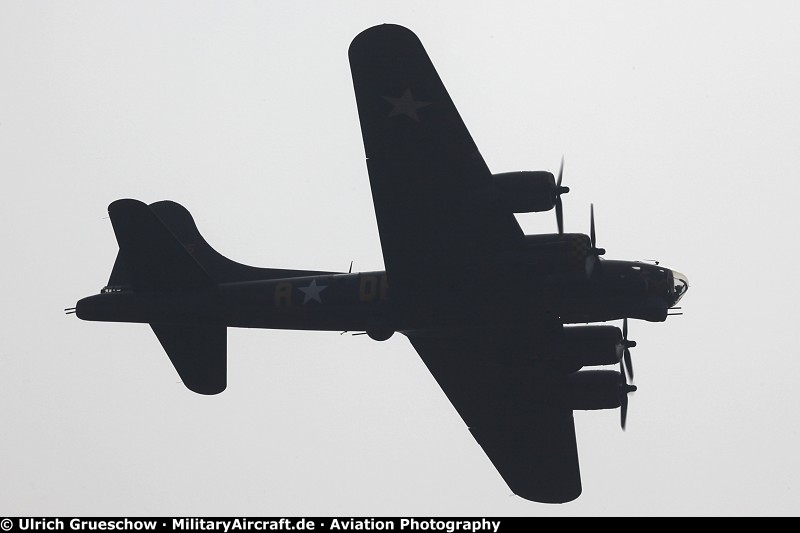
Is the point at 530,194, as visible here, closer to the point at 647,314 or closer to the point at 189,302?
the point at 647,314

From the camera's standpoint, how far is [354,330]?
27516 millimetres

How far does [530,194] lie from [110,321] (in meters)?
10.7

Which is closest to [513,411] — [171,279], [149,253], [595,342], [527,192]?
[595,342]

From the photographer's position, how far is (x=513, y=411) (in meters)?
31.2

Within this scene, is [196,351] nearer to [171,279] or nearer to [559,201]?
[171,279]

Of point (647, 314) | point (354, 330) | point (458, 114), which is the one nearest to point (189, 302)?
point (354, 330)

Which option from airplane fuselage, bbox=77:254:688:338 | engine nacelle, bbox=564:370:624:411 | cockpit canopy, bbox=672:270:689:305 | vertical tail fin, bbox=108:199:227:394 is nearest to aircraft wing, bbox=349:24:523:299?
airplane fuselage, bbox=77:254:688:338

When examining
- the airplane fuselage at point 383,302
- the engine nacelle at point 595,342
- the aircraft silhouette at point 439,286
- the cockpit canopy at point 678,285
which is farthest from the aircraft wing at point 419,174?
the cockpit canopy at point 678,285

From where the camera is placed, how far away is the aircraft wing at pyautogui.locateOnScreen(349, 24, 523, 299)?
2452 centimetres

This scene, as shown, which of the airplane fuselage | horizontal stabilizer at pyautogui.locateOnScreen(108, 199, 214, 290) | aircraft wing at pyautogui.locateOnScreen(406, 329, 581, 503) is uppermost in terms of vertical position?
horizontal stabilizer at pyautogui.locateOnScreen(108, 199, 214, 290)

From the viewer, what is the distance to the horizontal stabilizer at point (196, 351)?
2872 centimetres

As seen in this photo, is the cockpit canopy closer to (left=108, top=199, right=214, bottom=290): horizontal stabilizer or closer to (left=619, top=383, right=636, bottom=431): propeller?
(left=619, top=383, right=636, bottom=431): propeller

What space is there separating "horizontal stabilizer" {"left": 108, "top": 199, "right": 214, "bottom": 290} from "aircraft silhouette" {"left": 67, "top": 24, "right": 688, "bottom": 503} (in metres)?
0.03

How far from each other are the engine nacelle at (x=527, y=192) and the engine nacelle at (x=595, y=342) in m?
4.17
